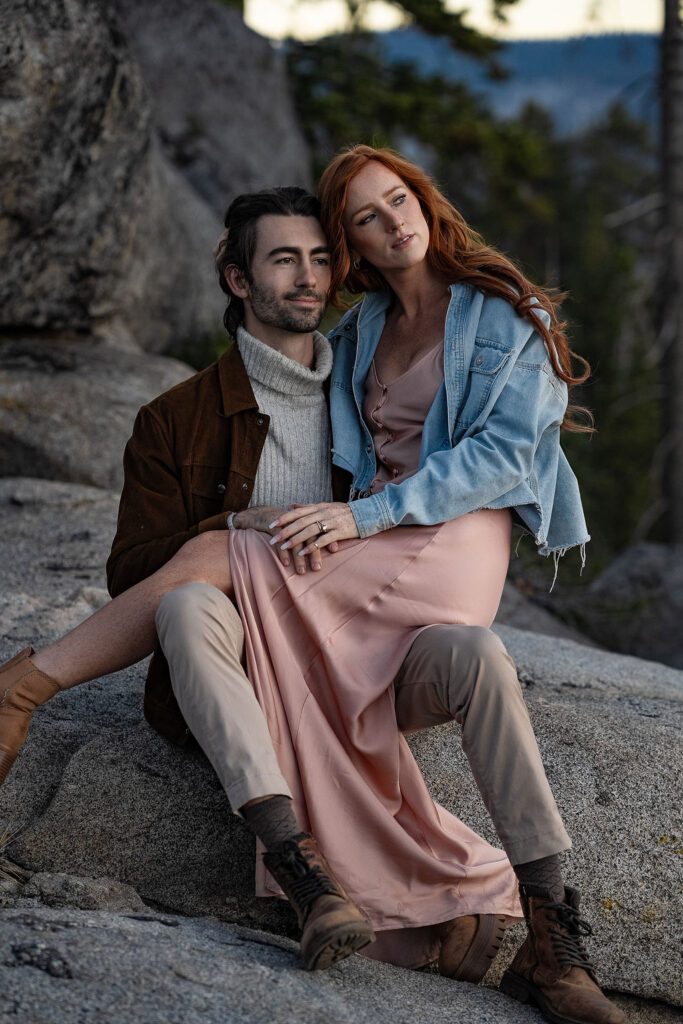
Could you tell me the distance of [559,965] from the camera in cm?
271

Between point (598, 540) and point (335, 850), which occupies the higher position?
point (335, 850)

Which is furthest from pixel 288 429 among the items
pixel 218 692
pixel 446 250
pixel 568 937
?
pixel 568 937

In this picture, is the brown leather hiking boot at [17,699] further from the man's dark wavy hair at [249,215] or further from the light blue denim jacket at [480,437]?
the man's dark wavy hair at [249,215]

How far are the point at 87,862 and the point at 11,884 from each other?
0.25m

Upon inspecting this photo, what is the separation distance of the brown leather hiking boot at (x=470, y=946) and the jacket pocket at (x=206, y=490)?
1.46 meters

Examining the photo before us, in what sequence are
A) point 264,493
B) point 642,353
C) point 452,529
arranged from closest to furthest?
point 452,529 → point 264,493 → point 642,353

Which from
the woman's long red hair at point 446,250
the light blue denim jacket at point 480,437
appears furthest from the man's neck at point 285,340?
the woman's long red hair at point 446,250

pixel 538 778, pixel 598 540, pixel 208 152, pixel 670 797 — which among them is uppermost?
pixel 208 152

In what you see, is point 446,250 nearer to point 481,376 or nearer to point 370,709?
point 481,376

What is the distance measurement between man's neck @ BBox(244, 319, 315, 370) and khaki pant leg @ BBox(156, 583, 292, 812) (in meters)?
1.11

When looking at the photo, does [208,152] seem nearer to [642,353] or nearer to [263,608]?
[263,608]

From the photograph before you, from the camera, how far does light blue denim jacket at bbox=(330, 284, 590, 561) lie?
10.6 feet

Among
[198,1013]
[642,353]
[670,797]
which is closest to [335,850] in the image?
[198,1013]

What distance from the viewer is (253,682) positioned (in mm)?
3041
